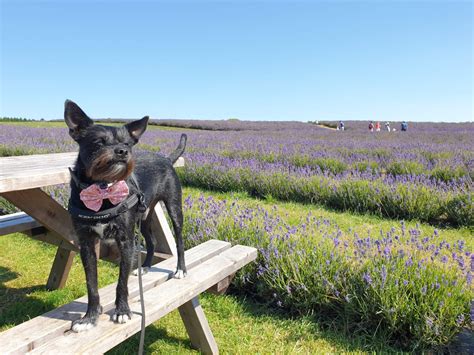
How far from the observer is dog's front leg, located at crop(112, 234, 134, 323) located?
192 cm

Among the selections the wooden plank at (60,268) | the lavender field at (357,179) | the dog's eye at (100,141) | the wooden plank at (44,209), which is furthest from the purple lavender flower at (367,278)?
the lavender field at (357,179)

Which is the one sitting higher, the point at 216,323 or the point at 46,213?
the point at 46,213

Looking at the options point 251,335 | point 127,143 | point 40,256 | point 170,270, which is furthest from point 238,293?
point 40,256

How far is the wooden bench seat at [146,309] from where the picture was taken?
67.0 inches

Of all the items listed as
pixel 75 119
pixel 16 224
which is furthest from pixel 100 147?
pixel 16 224

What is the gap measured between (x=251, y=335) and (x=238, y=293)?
0.69m

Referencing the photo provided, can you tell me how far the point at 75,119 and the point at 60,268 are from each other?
253 cm

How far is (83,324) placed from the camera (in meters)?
1.84

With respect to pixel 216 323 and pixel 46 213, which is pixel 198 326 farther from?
pixel 46 213

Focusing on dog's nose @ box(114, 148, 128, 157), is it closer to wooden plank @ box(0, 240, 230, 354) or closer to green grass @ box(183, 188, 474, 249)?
wooden plank @ box(0, 240, 230, 354)

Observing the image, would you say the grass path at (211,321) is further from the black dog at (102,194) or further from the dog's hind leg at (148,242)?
the black dog at (102,194)

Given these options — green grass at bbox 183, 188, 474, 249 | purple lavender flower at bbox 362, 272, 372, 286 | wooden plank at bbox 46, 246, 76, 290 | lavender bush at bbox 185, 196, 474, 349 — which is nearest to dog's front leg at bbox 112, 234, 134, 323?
lavender bush at bbox 185, 196, 474, 349

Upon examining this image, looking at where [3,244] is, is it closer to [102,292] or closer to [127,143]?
[102,292]

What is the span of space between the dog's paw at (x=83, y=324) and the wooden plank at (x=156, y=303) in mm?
28
